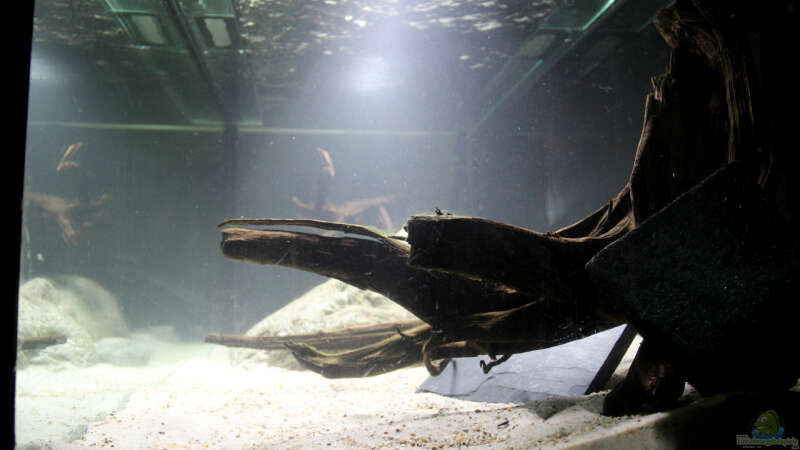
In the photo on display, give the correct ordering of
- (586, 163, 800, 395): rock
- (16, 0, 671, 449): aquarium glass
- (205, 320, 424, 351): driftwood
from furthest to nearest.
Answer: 1. (205, 320, 424, 351): driftwood
2. (16, 0, 671, 449): aquarium glass
3. (586, 163, 800, 395): rock

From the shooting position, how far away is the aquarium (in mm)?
1951

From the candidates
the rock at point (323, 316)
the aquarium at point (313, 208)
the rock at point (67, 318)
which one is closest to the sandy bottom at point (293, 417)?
the aquarium at point (313, 208)

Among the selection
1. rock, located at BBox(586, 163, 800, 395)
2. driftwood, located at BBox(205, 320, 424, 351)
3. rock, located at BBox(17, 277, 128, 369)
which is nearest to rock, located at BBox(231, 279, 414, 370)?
driftwood, located at BBox(205, 320, 424, 351)

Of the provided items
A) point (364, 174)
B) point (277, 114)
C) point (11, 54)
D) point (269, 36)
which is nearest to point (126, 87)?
point (277, 114)

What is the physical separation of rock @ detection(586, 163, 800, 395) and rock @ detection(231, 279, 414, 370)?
3.77 metres

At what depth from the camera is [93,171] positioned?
952 centimetres

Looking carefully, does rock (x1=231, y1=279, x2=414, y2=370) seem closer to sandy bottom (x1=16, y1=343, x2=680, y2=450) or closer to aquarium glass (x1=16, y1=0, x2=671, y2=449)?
aquarium glass (x1=16, y1=0, x2=671, y2=449)

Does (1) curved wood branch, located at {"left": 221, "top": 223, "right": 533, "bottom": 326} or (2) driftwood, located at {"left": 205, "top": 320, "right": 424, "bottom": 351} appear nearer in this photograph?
(1) curved wood branch, located at {"left": 221, "top": 223, "right": 533, "bottom": 326}

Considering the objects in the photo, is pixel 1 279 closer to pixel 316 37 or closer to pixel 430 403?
pixel 430 403

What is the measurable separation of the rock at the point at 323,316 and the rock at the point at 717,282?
377 centimetres

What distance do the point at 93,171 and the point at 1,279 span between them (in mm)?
10461

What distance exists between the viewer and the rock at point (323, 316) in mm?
5234

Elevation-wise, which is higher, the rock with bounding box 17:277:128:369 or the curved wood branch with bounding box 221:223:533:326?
the curved wood branch with bounding box 221:223:533:326

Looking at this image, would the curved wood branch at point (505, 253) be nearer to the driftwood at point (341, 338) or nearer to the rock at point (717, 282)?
the rock at point (717, 282)
